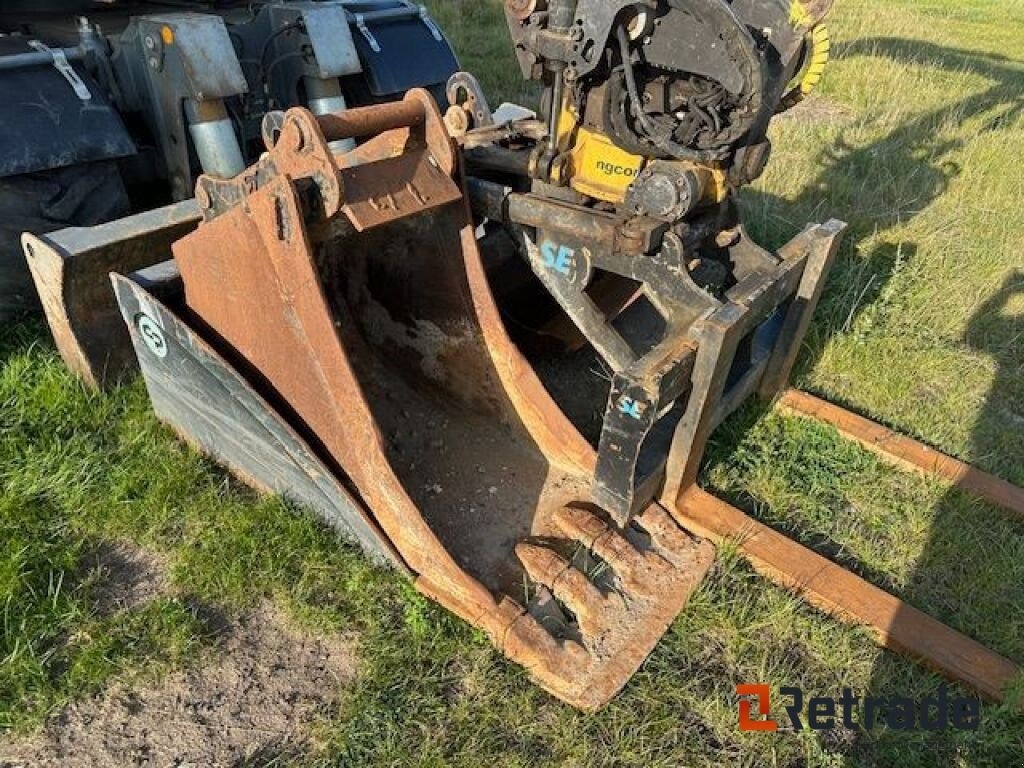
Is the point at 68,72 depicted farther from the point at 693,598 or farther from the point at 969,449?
the point at 969,449

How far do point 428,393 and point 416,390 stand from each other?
5cm

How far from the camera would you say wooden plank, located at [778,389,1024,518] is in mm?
2869

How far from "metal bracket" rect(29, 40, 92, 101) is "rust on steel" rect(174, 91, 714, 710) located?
3.61ft

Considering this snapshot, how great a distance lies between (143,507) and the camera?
2611mm

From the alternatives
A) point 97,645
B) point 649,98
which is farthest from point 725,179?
point 97,645

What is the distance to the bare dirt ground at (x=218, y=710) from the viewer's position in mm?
1987

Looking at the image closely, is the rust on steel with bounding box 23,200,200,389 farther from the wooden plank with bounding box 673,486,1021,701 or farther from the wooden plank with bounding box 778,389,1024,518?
the wooden plank with bounding box 778,389,1024,518

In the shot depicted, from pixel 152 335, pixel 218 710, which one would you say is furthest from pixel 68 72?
pixel 218 710

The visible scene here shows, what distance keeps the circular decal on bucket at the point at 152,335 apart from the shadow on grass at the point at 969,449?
1.96 metres

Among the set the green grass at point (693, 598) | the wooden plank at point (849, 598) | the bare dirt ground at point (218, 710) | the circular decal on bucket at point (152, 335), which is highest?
the circular decal on bucket at point (152, 335)

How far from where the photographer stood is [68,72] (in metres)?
3.03

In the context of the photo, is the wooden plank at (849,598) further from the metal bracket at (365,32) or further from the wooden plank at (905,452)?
the metal bracket at (365,32)

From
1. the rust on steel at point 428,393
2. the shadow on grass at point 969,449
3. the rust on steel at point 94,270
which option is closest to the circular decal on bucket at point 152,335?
the rust on steel at point 428,393

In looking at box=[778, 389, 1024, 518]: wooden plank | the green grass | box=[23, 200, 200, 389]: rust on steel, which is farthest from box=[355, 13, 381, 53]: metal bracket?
box=[778, 389, 1024, 518]: wooden plank
